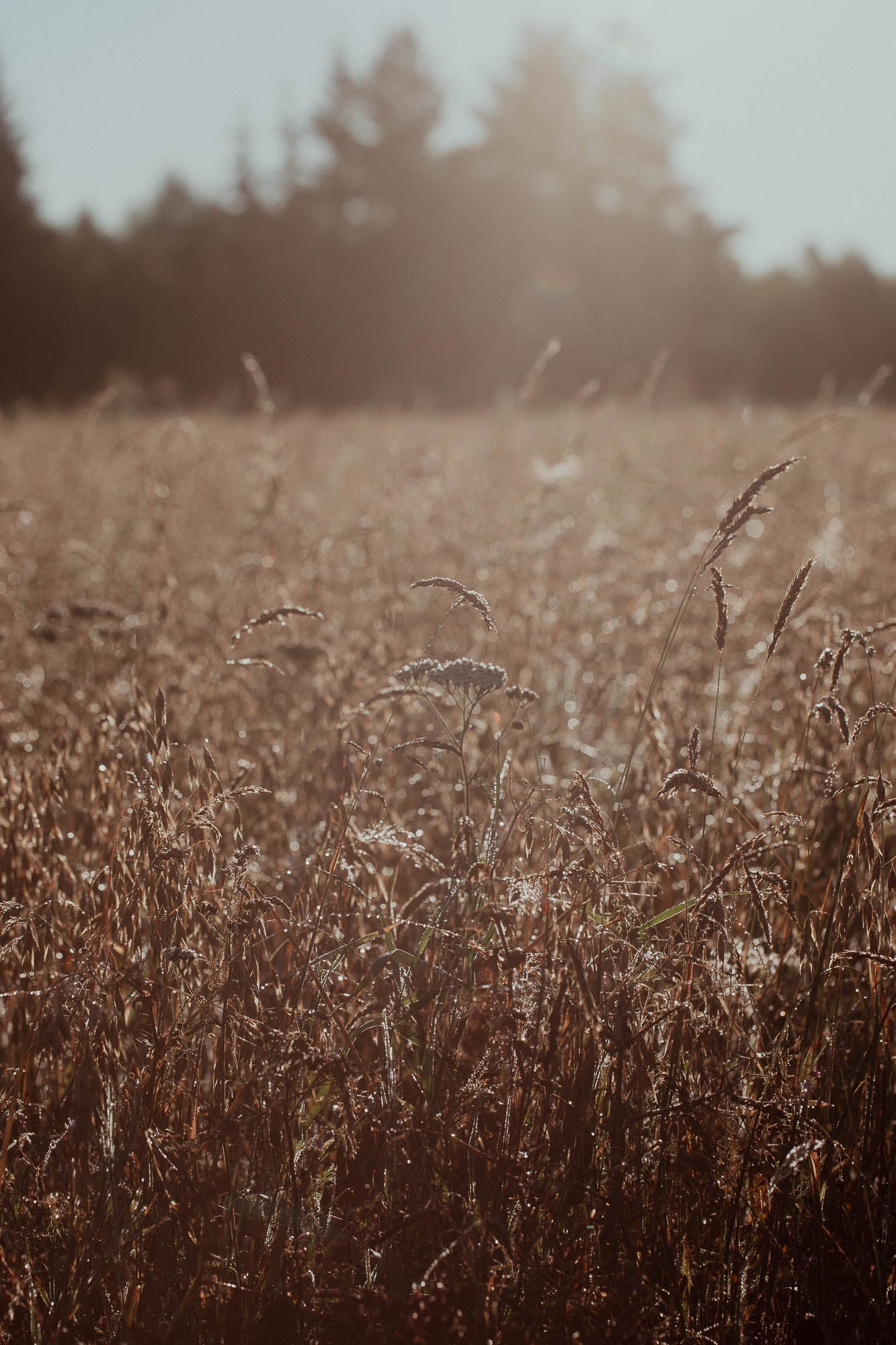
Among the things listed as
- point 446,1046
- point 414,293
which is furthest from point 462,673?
point 414,293

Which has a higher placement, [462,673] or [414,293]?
[414,293]

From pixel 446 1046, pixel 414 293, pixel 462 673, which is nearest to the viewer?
pixel 446 1046

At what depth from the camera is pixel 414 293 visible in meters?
21.6

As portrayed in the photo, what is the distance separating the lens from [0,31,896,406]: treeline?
63.6 feet

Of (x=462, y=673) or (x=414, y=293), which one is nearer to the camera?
(x=462, y=673)

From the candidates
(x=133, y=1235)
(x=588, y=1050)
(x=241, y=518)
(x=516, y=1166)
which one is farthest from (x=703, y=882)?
(x=241, y=518)

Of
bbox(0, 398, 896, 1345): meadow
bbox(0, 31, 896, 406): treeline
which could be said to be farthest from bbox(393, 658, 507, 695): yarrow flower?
bbox(0, 31, 896, 406): treeline

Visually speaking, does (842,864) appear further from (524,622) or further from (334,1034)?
(524,622)

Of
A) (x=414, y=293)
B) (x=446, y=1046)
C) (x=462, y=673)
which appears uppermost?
(x=414, y=293)

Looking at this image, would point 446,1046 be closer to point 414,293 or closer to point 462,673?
point 462,673

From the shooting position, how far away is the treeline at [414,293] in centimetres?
1938

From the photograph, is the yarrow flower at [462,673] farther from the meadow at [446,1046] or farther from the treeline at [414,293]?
the treeline at [414,293]

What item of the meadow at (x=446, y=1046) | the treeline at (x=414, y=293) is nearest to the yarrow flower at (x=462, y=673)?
the meadow at (x=446, y=1046)

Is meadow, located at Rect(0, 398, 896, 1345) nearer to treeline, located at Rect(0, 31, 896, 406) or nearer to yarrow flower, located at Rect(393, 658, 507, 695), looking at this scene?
yarrow flower, located at Rect(393, 658, 507, 695)
